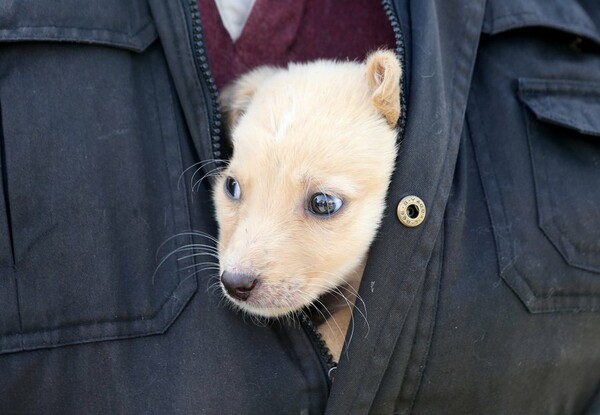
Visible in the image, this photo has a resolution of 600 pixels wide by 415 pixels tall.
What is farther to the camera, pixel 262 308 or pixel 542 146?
pixel 542 146

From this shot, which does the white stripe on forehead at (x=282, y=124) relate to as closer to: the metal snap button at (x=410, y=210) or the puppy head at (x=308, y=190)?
the puppy head at (x=308, y=190)

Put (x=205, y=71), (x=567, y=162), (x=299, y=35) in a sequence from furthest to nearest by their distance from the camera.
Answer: (x=299, y=35) < (x=567, y=162) < (x=205, y=71)

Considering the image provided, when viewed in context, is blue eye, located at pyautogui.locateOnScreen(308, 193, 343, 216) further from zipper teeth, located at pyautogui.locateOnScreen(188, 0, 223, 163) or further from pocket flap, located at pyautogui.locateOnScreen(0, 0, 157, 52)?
pocket flap, located at pyautogui.locateOnScreen(0, 0, 157, 52)

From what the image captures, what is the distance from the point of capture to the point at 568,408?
86.9 inches

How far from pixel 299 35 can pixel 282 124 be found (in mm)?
596

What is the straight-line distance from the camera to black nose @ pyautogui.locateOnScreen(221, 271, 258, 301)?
1.85 m

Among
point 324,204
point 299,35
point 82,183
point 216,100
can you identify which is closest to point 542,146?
point 324,204

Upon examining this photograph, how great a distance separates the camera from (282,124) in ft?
6.75

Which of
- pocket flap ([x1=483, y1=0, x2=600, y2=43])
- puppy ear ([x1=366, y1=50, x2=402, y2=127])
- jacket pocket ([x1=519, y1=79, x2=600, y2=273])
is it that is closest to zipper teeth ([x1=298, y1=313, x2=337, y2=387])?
puppy ear ([x1=366, y1=50, x2=402, y2=127])

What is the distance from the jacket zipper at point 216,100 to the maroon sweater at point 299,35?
38 cm

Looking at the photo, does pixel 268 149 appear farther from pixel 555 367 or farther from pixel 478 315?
pixel 555 367

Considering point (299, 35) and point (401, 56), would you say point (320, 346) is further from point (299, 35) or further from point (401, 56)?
point (299, 35)

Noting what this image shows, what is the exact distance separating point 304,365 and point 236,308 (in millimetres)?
276

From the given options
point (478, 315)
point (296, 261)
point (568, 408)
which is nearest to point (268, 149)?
point (296, 261)
